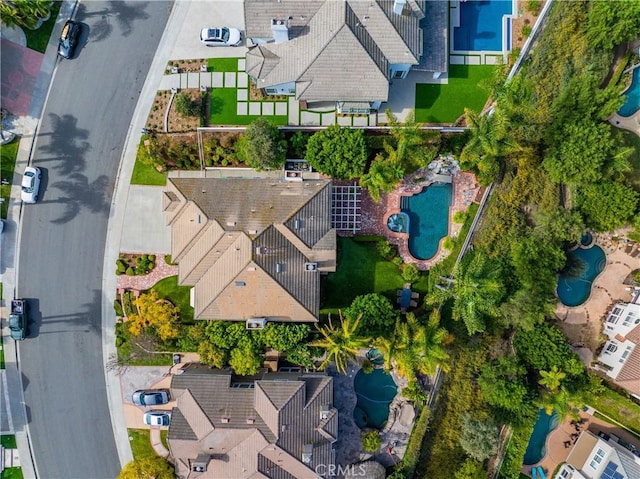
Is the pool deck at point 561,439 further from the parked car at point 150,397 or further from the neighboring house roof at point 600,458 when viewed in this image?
the parked car at point 150,397

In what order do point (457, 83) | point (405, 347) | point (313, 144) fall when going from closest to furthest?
point (405, 347) < point (313, 144) < point (457, 83)

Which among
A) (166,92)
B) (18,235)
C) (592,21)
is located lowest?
(18,235)

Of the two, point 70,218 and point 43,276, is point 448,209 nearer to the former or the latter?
point 70,218

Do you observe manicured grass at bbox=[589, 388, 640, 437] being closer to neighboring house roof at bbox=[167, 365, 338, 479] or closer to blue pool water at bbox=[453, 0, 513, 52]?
neighboring house roof at bbox=[167, 365, 338, 479]

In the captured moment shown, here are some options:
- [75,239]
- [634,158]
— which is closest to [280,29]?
[75,239]

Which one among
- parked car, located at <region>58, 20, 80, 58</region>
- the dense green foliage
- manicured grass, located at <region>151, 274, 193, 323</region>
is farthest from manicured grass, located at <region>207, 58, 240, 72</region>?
manicured grass, located at <region>151, 274, 193, 323</region>

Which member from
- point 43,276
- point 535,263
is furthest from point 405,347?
point 43,276
